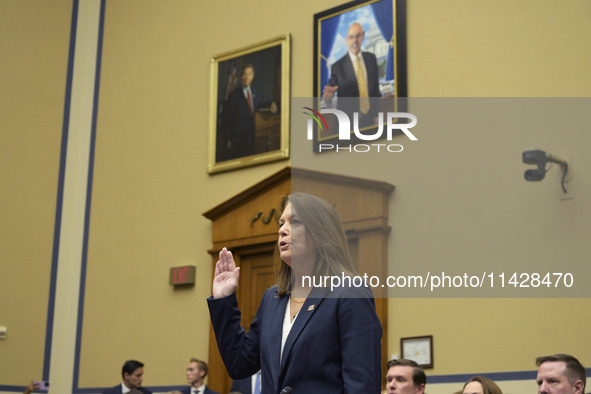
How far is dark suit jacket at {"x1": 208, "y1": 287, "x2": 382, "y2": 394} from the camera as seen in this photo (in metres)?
2.47

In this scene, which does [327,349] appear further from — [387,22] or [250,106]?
[250,106]

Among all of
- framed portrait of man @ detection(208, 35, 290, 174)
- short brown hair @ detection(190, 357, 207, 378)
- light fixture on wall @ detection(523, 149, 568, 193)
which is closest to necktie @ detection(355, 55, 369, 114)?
framed portrait of man @ detection(208, 35, 290, 174)

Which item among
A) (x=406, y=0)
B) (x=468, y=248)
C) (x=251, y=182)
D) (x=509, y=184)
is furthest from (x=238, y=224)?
(x=468, y=248)

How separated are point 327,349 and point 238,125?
289 inches

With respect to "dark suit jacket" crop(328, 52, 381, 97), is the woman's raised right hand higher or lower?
lower

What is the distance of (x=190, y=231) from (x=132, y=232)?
39.9 inches

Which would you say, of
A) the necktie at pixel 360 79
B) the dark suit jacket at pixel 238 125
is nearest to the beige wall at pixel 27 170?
the dark suit jacket at pixel 238 125

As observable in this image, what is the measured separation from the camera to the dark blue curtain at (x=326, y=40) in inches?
352

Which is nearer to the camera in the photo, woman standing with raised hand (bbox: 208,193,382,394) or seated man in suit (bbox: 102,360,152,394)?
woman standing with raised hand (bbox: 208,193,382,394)

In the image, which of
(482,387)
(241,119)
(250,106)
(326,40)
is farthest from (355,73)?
(482,387)

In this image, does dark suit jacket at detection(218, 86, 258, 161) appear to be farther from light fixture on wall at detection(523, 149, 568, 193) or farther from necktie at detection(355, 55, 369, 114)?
light fixture on wall at detection(523, 149, 568, 193)

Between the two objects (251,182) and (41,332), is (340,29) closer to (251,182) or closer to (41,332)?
(251,182)

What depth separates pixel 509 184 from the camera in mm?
4621

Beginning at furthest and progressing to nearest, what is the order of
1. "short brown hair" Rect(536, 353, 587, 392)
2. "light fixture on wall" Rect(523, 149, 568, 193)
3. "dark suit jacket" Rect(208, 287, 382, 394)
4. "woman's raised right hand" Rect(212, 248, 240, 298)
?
"light fixture on wall" Rect(523, 149, 568, 193), "short brown hair" Rect(536, 353, 587, 392), "woman's raised right hand" Rect(212, 248, 240, 298), "dark suit jacket" Rect(208, 287, 382, 394)
